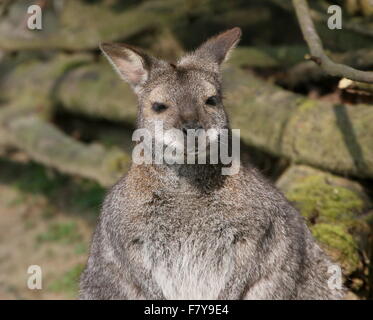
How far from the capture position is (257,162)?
8.59m

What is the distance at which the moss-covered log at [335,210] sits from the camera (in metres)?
5.98

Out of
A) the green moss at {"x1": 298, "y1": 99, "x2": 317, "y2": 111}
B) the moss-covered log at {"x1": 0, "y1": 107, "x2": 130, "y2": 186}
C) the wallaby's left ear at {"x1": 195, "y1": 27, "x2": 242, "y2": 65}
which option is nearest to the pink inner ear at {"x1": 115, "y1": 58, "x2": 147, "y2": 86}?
the wallaby's left ear at {"x1": 195, "y1": 27, "x2": 242, "y2": 65}

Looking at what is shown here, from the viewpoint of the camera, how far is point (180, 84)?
16.8ft

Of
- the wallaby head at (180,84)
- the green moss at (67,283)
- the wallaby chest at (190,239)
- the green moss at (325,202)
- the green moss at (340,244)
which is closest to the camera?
the wallaby head at (180,84)

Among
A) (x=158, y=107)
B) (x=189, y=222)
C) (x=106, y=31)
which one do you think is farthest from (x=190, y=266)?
(x=106, y=31)

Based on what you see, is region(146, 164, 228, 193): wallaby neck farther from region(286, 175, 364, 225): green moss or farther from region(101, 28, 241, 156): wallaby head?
region(286, 175, 364, 225): green moss

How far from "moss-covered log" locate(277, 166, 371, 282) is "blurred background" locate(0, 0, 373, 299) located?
0.01 metres

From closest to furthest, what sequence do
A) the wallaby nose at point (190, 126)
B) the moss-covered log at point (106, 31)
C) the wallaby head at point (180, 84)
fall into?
the wallaby nose at point (190, 126) → the wallaby head at point (180, 84) → the moss-covered log at point (106, 31)

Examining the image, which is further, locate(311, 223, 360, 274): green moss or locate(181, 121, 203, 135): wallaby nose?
locate(311, 223, 360, 274): green moss

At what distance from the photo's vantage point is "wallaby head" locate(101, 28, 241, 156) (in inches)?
196

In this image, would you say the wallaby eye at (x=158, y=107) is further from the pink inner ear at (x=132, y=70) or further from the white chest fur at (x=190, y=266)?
the white chest fur at (x=190, y=266)

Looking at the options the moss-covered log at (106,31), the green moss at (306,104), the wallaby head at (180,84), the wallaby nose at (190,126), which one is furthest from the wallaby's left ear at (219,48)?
the moss-covered log at (106,31)

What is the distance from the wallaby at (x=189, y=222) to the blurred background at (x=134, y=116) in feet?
2.92

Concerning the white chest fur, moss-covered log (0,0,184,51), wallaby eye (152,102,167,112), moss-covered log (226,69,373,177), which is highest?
moss-covered log (0,0,184,51)
